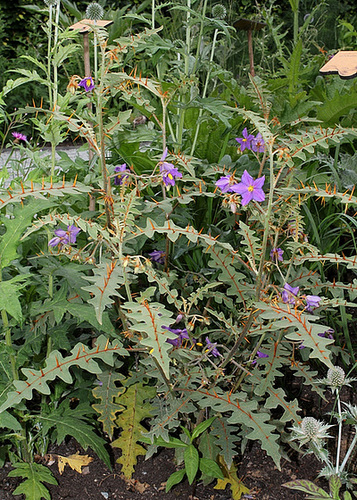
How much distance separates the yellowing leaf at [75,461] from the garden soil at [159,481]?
3cm

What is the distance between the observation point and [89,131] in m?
1.29

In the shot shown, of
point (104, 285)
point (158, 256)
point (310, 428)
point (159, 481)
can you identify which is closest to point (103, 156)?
point (104, 285)

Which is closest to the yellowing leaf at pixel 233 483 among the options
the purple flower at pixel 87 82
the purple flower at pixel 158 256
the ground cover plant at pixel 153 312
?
the ground cover plant at pixel 153 312

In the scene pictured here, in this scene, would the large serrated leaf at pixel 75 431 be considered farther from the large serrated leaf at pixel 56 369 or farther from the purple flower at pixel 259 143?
the purple flower at pixel 259 143

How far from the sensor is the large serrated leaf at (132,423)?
1.46m

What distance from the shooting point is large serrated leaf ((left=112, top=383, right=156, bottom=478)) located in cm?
146

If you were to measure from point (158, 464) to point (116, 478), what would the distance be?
131 mm

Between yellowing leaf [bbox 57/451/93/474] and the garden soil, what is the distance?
32 mm

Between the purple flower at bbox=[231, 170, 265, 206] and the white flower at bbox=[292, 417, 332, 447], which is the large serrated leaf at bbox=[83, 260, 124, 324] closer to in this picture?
the purple flower at bbox=[231, 170, 265, 206]

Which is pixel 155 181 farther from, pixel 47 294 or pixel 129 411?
pixel 129 411

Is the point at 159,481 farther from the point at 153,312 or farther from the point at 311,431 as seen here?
the point at 153,312

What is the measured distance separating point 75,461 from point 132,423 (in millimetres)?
211

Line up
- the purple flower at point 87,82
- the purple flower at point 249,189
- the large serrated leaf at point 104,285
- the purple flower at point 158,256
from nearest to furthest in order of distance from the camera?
the large serrated leaf at point 104,285 → the purple flower at point 249,189 → the purple flower at point 87,82 → the purple flower at point 158,256

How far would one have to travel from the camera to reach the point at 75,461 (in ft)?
4.95
